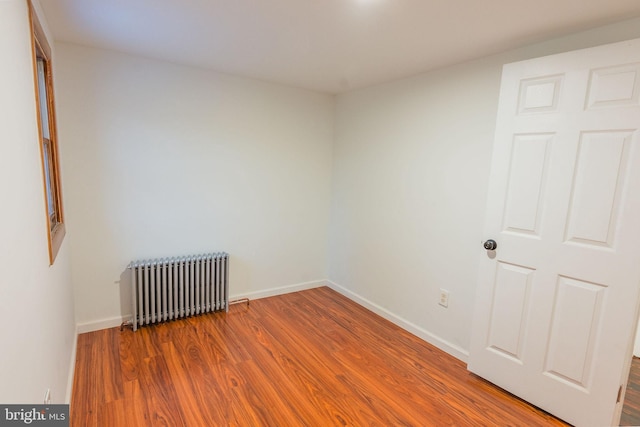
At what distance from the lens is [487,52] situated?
2180mm

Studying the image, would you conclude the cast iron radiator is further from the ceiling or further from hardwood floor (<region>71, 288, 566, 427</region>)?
the ceiling

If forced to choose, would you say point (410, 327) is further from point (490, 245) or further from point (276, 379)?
point (276, 379)

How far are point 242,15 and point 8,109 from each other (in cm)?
120

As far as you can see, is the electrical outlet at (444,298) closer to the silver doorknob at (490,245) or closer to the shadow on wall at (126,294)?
the silver doorknob at (490,245)

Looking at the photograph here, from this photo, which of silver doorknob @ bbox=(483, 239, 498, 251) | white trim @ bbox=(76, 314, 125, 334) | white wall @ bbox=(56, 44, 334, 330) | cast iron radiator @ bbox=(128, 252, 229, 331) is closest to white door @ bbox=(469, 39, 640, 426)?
silver doorknob @ bbox=(483, 239, 498, 251)

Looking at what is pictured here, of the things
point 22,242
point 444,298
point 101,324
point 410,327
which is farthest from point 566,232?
point 101,324

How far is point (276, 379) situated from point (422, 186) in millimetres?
1850

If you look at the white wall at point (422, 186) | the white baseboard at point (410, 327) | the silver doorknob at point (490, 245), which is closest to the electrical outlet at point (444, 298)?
the white wall at point (422, 186)

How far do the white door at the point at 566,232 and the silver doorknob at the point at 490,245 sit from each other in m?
0.02

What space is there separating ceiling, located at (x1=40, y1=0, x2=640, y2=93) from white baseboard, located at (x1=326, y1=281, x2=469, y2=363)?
215 cm

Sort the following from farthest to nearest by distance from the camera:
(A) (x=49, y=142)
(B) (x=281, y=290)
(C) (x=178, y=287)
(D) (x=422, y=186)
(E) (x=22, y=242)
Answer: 1. (B) (x=281, y=290)
2. (C) (x=178, y=287)
3. (D) (x=422, y=186)
4. (A) (x=49, y=142)
5. (E) (x=22, y=242)

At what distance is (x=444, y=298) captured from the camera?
2607 millimetres

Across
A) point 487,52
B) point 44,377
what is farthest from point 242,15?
point 44,377

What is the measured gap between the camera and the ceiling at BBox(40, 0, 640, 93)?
1.63 metres
